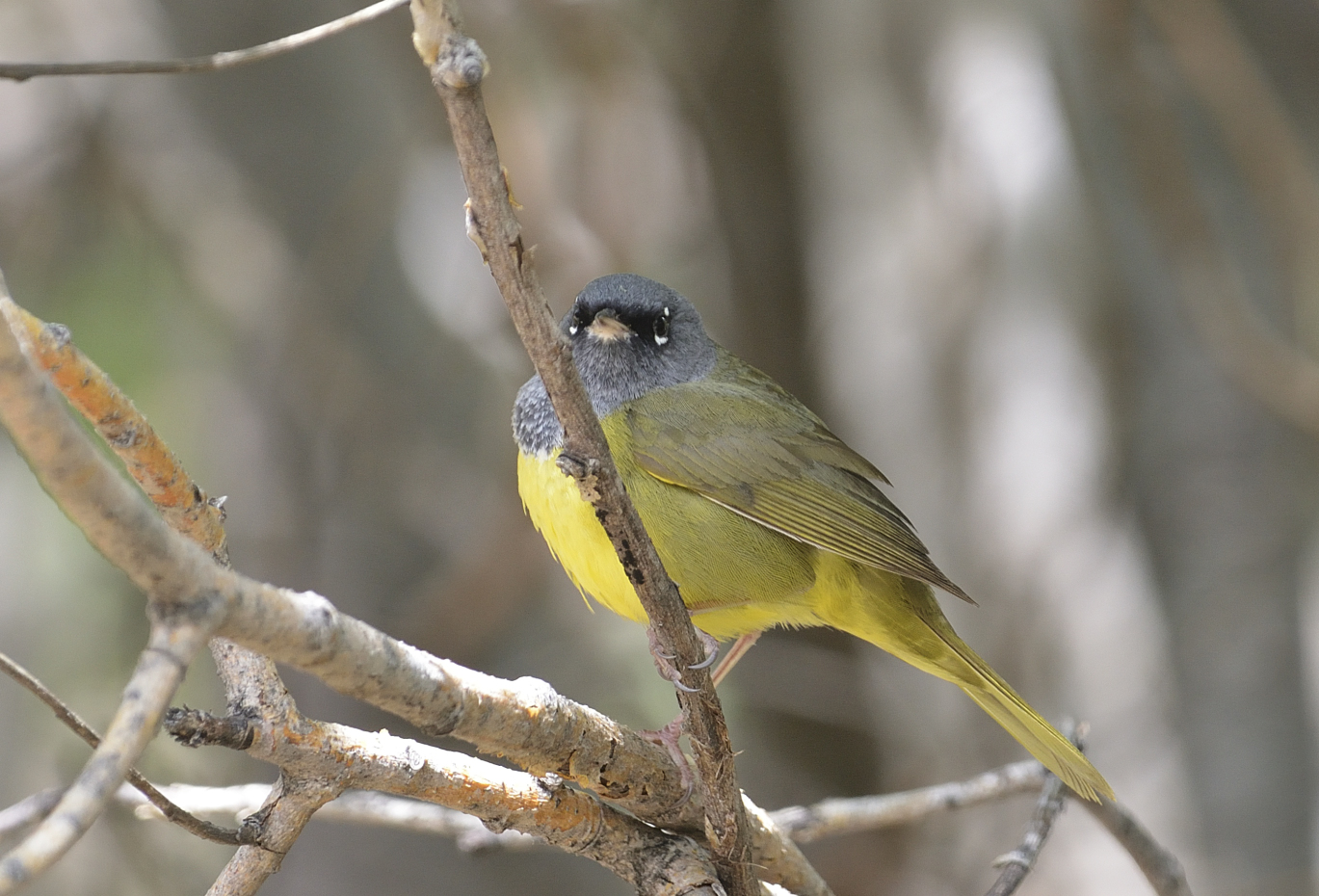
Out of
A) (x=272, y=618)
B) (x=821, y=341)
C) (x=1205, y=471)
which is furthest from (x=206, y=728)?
(x=1205, y=471)

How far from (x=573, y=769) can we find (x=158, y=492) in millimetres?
848

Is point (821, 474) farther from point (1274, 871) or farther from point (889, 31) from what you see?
point (889, 31)

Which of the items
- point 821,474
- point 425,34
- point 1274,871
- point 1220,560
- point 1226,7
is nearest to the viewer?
point 425,34

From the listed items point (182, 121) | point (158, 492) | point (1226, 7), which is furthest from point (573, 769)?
point (1226, 7)

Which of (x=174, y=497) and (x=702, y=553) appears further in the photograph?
Result: (x=702, y=553)

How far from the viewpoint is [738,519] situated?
10.8 feet

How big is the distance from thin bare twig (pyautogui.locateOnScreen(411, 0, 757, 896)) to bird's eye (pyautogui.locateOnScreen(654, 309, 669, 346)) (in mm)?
1644

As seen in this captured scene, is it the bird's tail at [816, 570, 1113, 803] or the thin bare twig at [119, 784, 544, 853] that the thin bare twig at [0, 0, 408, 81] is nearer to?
the thin bare twig at [119, 784, 544, 853]

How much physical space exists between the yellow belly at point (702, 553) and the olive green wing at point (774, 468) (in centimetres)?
5

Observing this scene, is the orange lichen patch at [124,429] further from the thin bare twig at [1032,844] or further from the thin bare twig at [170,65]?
the thin bare twig at [1032,844]

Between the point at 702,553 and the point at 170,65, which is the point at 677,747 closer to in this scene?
the point at 702,553

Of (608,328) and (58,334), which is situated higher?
(608,328)

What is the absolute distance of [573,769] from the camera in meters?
2.18

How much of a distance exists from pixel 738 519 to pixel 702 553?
0.14 metres
